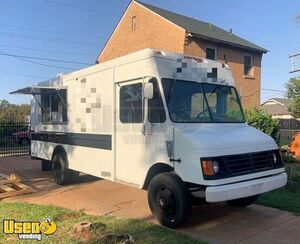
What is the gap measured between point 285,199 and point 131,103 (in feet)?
12.5

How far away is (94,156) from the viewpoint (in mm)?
8141

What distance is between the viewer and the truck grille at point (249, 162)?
571 cm

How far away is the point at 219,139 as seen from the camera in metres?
5.77

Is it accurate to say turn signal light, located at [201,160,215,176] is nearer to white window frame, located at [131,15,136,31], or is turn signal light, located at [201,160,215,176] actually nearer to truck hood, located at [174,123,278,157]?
truck hood, located at [174,123,278,157]

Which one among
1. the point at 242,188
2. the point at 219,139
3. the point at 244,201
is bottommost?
the point at 244,201

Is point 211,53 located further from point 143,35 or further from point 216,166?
point 216,166

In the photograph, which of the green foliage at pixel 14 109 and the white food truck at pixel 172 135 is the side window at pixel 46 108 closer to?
the white food truck at pixel 172 135

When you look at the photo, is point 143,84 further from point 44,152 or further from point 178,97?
point 44,152

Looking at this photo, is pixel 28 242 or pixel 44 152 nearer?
pixel 28 242

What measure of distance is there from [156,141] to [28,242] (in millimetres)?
2500

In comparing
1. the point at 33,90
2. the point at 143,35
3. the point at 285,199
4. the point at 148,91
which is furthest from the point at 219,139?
the point at 143,35

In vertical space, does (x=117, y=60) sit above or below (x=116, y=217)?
above

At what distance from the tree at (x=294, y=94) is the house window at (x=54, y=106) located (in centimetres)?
2262

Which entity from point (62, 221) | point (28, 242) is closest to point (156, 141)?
point (62, 221)
